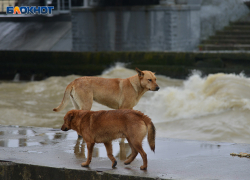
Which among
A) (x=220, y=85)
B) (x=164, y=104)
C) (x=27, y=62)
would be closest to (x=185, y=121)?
(x=164, y=104)

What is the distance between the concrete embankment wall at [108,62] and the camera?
71.5 feet

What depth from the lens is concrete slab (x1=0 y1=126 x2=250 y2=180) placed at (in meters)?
5.62

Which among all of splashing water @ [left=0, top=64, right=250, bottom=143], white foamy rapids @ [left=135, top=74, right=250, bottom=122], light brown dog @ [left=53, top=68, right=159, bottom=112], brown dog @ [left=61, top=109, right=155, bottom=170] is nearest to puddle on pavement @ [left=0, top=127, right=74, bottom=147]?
light brown dog @ [left=53, top=68, right=159, bottom=112]

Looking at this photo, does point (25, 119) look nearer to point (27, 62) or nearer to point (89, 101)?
point (89, 101)

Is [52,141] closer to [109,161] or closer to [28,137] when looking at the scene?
[28,137]

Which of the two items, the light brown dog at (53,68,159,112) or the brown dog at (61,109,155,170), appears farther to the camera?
the light brown dog at (53,68,159,112)

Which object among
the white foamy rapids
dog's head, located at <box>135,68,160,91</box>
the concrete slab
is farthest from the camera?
the white foamy rapids

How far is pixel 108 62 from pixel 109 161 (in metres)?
17.8

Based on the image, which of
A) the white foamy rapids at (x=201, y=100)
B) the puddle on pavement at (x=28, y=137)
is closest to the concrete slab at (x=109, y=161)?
the puddle on pavement at (x=28, y=137)

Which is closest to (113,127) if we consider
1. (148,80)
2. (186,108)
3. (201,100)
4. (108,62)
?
(148,80)

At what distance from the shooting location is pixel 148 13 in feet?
101

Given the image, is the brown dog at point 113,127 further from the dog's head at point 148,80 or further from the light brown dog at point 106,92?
the light brown dog at point 106,92

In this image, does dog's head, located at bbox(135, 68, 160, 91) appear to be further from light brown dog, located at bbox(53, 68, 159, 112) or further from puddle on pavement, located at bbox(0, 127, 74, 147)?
puddle on pavement, located at bbox(0, 127, 74, 147)

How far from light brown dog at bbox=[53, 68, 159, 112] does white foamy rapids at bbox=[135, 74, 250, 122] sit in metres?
5.89
